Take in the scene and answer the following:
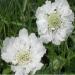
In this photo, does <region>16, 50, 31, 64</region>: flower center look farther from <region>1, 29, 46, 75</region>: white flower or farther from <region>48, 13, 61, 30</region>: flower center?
<region>48, 13, 61, 30</region>: flower center

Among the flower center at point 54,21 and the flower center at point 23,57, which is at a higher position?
the flower center at point 54,21

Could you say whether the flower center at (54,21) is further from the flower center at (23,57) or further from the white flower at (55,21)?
the flower center at (23,57)

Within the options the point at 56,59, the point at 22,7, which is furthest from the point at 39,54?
the point at 22,7

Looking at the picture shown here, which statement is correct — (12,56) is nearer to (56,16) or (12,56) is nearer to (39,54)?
(39,54)

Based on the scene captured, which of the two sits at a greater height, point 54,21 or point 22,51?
point 54,21

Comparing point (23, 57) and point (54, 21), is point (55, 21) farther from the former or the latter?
point (23, 57)

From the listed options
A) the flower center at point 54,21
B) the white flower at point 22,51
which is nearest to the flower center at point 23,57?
the white flower at point 22,51


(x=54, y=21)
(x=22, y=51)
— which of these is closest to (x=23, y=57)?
(x=22, y=51)
